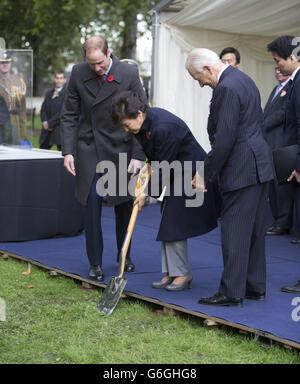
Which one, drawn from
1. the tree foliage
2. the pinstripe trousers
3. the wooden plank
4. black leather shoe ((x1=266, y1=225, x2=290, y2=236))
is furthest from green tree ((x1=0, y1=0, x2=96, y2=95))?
the pinstripe trousers

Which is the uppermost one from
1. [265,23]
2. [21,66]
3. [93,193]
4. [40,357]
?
[265,23]

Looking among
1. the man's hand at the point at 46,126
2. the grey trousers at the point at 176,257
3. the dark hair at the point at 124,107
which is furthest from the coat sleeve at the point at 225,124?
the man's hand at the point at 46,126

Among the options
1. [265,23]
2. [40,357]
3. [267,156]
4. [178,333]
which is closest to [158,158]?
[267,156]

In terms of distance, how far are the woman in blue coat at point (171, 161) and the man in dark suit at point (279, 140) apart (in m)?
2.79

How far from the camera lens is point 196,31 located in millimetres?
9609

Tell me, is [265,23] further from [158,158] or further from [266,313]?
[266,313]

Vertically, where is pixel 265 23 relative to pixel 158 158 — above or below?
above

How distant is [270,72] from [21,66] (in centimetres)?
440

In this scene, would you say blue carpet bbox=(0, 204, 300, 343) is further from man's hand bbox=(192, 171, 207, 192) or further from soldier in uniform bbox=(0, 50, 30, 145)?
soldier in uniform bbox=(0, 50, 30, 145)

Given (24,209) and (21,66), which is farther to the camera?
(21,66)

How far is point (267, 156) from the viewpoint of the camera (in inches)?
185

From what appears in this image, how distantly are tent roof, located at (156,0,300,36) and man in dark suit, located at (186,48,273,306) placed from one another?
14.1 feet

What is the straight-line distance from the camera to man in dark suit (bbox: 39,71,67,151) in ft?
36.6
